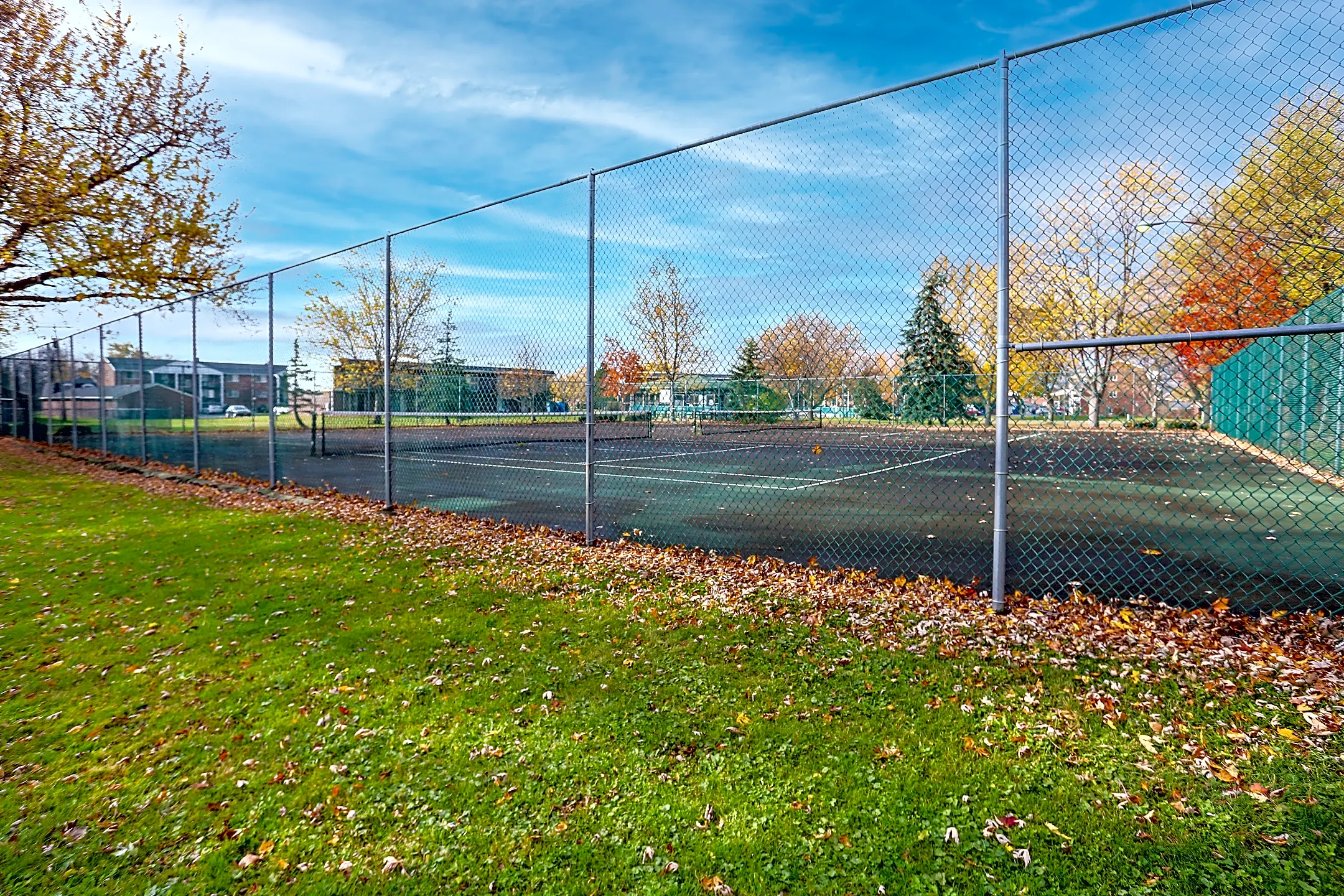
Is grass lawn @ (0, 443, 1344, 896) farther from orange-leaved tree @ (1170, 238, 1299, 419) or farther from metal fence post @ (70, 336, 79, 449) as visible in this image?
metal fence post @ (70, 336, 79, 449)

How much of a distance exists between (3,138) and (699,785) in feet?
48.4

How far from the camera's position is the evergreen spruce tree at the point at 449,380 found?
8.18m

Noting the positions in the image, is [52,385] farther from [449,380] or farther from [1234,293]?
[1234,293]

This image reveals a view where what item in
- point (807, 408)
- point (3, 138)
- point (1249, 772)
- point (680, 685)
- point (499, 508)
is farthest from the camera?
point (3, 138)

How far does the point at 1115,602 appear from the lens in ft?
13.4

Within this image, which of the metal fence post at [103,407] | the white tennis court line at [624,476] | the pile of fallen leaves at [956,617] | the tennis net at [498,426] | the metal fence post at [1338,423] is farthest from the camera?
the metal fence post at [103,407]

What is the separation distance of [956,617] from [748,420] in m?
3.47

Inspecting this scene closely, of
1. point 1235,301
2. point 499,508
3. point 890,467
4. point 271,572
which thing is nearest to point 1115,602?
point 1235,301

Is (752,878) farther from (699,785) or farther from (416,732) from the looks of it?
(416,732)

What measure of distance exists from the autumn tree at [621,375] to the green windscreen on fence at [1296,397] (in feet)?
18.0

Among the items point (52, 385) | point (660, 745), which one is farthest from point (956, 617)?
point (52, 385)

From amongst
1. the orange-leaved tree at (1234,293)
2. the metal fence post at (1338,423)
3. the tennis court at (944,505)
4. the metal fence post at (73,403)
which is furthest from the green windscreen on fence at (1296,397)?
the metal fence post at (73,403)

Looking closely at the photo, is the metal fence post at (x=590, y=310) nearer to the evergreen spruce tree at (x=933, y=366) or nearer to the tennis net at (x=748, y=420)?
the tennis net at (x=748, y=420)

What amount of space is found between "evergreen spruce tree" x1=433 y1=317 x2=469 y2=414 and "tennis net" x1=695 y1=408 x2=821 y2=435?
2862mm
